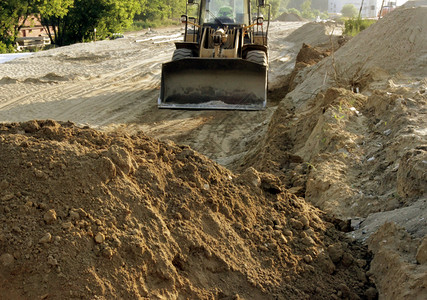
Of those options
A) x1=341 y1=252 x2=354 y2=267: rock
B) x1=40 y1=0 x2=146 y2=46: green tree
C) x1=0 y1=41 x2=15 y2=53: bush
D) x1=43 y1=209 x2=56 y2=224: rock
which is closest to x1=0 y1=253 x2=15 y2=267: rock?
x1=43 y1=209 x2=56 y2=224: rock

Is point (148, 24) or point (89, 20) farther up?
point (89, 20)

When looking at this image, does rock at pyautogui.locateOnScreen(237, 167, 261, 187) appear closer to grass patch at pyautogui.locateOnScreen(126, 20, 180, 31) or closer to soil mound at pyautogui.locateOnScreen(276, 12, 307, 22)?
grass patch at pyautogui.locateOnScreen(126, 20, 180, 31)

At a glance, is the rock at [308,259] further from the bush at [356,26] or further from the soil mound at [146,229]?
the bush at [356,26]

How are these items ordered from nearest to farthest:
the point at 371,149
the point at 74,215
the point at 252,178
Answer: the point at 74,215
the point at 252,178
the point at 371,149

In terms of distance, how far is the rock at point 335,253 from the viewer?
4457 mm

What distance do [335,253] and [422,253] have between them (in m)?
0.75

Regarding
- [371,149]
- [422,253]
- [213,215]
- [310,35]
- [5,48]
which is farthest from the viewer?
[310,35]

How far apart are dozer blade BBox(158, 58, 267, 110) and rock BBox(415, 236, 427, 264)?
7.23 meters

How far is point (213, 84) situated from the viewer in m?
11.1

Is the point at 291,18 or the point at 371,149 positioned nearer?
the point at 371,149

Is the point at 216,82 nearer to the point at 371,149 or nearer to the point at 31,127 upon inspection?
the point at 371,149

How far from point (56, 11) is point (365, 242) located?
82.0ft

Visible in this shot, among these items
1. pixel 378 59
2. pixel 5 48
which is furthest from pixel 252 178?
pixel 5 48

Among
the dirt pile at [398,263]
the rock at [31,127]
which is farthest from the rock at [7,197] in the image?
the dirt pile at [398,263]
